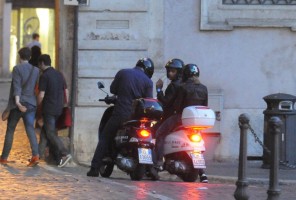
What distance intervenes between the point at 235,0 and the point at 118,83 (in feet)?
15.0

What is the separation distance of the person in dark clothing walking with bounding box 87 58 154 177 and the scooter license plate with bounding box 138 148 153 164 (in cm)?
62

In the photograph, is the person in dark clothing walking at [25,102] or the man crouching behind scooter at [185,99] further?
the person in dark clothing walking at [25,102]

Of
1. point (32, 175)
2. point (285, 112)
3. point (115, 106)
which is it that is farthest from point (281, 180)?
point (32, 175)

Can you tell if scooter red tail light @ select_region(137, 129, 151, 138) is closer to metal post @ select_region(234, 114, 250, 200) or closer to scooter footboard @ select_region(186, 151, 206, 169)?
scooter footboard @ select_region(186, 151, 206, 169)

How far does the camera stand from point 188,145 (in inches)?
484

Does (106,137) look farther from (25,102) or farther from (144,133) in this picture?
(25,102)

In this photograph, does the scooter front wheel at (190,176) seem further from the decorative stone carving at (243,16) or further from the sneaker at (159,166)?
the decorative stone carving at (243,16)

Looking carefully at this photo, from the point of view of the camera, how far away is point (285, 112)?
599 inches

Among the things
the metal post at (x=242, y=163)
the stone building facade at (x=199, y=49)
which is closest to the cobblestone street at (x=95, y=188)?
the metal post at (x=242, y=163)

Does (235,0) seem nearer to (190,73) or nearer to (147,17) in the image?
(147,17)

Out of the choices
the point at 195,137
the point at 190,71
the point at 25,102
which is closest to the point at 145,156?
the point at 195,137

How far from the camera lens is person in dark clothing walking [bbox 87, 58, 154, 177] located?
12.6 m

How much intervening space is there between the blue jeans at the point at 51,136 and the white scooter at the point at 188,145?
2.40 metres

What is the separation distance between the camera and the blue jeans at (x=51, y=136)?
14.3 meters
